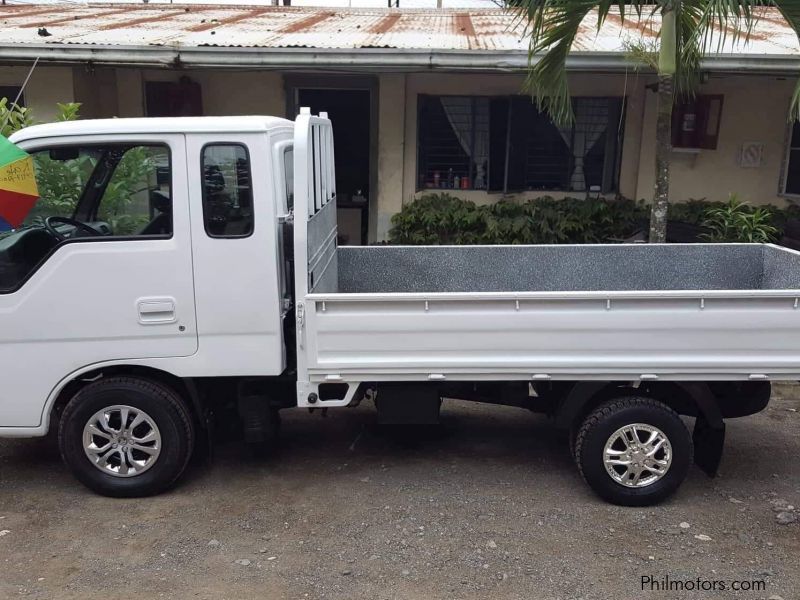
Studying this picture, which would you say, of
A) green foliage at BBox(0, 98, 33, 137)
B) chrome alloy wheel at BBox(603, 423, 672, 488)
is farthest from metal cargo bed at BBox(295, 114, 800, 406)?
green foliage at BBox(0, 98, 33, 137)

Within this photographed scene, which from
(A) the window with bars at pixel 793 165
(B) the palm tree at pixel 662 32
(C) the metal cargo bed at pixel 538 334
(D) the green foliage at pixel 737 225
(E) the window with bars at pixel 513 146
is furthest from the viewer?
(E) the window with bars at pixel 513 146

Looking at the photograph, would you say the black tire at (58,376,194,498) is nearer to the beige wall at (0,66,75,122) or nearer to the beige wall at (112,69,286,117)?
the beige wall at (0,66,75,122)

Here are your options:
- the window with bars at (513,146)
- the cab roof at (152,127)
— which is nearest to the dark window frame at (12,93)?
the window with bars at (513,146)

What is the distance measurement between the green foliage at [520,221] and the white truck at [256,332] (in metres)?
4.79

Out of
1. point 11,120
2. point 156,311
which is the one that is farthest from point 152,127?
point 11,120

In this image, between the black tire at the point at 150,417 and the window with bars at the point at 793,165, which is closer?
the black tire at the point at 150,417

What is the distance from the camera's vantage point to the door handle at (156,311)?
157 inches

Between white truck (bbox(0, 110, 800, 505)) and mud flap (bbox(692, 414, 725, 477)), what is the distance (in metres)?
0.02

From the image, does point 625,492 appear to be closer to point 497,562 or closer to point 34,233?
point 497,562

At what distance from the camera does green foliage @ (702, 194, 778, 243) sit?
8.23m

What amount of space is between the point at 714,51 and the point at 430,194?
3.58m

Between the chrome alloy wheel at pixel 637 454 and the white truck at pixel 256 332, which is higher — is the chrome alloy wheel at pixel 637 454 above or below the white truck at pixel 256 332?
below

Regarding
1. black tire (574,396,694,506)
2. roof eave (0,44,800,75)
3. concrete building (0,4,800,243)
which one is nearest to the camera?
black tire (574,396,694,506)

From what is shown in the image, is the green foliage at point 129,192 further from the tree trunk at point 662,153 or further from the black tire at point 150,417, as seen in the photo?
the tree trunk at point 662,153
